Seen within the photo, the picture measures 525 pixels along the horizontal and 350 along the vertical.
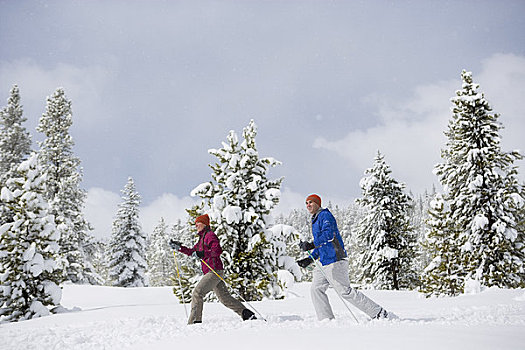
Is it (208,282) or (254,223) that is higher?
(254,223)

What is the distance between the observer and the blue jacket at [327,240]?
6641mm

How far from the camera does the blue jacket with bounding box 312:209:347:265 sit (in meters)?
6.64

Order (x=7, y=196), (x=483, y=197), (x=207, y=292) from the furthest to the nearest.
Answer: (x=483, y=197)
(x=7, y=196)
(x=207, y=292)

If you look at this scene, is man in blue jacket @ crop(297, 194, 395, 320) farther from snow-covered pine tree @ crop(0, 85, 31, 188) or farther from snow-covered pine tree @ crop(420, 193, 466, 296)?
snow-covered pine tree @ crop(0, 85, 31, 188)

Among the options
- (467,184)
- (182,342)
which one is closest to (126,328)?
(182,342)

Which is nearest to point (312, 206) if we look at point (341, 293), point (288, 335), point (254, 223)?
point (341, 293)

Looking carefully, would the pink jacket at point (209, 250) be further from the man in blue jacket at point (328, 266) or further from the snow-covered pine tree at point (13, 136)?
the snow-covered pine tree at point (13, 136)

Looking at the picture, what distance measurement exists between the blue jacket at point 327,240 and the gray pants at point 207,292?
6.53 ft

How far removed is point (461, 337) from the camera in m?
4.42

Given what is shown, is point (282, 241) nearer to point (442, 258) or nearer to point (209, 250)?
point (209, 250)

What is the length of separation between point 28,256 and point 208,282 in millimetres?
10796

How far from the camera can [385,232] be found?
2677 centimetres

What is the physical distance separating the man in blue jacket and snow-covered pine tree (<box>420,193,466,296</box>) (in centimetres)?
1688

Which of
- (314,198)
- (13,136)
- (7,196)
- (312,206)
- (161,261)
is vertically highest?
(13,136)
